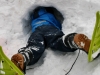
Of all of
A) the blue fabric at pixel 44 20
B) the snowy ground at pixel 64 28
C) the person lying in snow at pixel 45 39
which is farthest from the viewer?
the blue fabric at pixel 44 20

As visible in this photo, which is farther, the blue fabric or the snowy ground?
the blue fabric

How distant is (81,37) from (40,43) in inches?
13.3

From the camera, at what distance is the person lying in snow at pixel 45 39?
126 cm

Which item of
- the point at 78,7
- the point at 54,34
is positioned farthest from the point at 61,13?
the point at 54,34

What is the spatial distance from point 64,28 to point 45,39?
8.0 inches

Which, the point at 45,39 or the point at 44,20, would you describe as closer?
the point at 45,39

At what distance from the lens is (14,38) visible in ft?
5.60

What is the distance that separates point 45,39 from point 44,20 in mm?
192

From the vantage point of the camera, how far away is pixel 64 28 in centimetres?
167

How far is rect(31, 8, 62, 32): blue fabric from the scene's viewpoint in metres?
1.66

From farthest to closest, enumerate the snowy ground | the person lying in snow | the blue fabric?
the blue fabric → the snowy ground → the person lying in snow

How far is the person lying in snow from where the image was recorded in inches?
49.6

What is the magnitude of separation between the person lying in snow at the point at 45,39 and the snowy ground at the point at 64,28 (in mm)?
61

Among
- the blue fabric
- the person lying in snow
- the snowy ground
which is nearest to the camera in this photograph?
the person lying in snow
